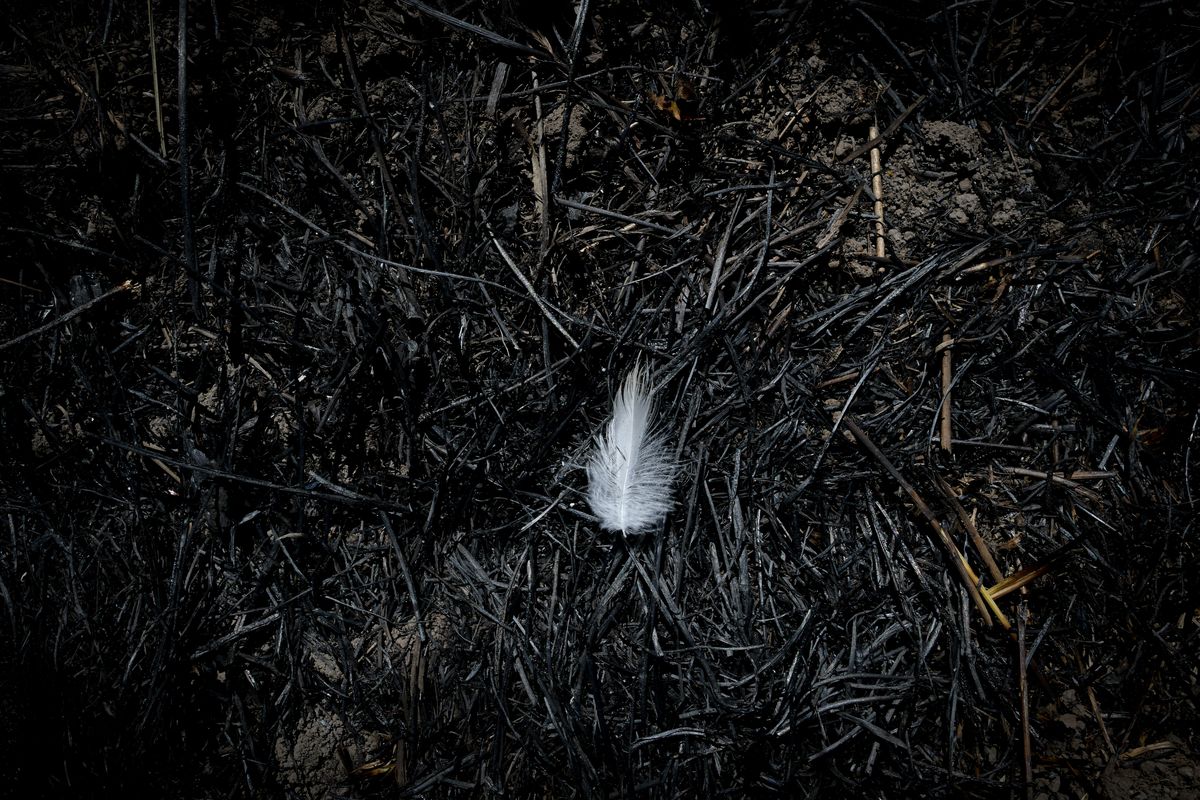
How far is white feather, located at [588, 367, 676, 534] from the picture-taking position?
1.89m

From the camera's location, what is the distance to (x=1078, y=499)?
74.9 inches

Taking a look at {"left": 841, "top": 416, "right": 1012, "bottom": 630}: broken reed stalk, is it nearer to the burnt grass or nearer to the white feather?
the burnt grass

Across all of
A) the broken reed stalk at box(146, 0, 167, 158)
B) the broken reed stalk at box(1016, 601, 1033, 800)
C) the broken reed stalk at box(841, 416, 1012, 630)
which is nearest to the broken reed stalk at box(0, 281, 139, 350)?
the broken reed stalk at box(146, 0, 167, 158)

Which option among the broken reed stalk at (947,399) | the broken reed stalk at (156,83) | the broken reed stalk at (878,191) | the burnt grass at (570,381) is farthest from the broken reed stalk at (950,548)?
the broken reed stalk at (156,83)

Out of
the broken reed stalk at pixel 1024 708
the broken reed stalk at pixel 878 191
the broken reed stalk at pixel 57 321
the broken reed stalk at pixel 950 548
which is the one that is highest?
the broken reed stalk at pixel 878 191

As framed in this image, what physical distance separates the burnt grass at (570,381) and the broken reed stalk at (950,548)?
2 centimetres

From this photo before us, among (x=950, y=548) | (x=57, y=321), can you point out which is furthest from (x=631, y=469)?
(x=57, y=321)

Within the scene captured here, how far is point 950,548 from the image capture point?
1.89 meters

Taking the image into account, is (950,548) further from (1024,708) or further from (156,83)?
(156,83)

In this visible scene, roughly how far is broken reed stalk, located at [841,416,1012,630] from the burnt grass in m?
0.02

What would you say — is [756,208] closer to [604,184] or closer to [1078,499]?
[604,184]

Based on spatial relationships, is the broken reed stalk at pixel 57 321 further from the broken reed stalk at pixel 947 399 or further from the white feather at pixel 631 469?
the broken reed stalk at pixel 947 399

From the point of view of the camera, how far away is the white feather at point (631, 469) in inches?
74.5

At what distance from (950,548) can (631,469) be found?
100 cm
